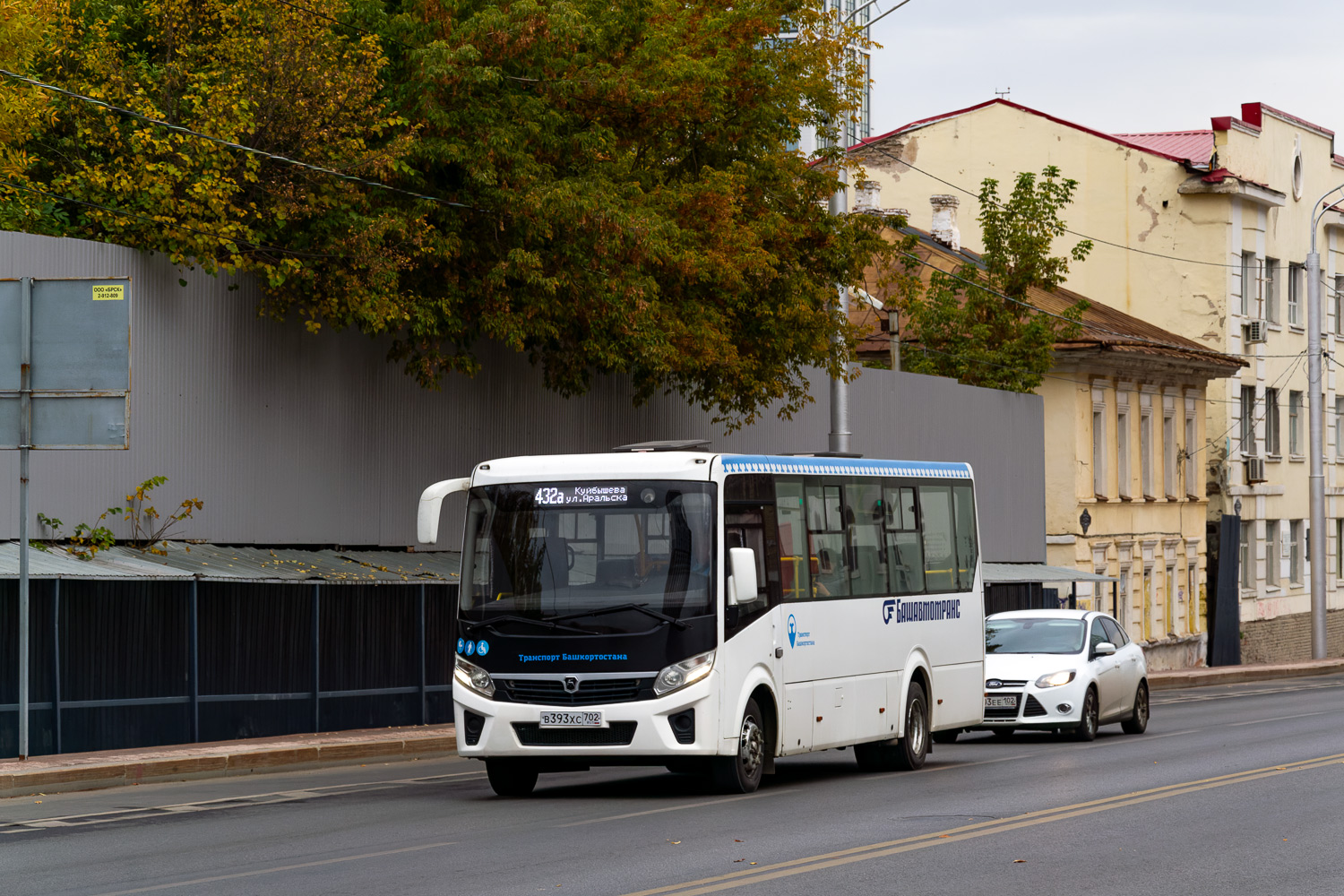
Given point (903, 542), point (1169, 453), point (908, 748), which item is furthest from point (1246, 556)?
point (908, 748)

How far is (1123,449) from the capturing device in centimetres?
4847

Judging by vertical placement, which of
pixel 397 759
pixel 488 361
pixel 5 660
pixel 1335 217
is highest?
pixel 1335 217

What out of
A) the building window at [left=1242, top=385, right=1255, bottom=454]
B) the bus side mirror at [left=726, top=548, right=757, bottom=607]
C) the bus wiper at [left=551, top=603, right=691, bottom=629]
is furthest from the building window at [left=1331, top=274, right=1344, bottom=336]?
the bus wiper at [left=551, top=603, right=691, bottom=629]

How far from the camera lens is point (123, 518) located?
839 inches

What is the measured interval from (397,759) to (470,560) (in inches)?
211

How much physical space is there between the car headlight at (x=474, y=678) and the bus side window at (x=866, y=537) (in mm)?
3718

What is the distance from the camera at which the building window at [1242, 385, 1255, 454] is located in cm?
5519

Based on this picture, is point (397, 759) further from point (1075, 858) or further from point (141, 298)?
point (1075, 858)

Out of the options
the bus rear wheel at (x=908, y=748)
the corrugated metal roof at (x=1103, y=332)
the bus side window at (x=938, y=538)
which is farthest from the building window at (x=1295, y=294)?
the bus rear wheel at (x=908, y=748)

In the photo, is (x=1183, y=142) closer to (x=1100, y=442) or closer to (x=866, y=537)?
(x=1100, y=442)

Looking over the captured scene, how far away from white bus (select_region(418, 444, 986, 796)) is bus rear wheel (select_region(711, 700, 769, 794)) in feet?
0.06

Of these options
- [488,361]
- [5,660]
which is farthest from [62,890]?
[488,361]

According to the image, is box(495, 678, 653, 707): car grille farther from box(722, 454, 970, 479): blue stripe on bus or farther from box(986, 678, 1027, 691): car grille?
box(986, 678, 1027, 691): car grille

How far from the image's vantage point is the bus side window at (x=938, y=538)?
18875mm
